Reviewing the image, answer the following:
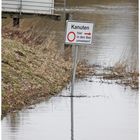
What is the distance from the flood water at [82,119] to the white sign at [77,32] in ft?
3.65

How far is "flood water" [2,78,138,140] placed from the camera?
8414 mm

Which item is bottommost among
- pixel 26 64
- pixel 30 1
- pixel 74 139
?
pixel 74 139

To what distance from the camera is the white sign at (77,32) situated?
Answer: 35.7 ft

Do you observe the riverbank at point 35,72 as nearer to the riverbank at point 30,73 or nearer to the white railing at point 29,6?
the riverbank at point 30,73

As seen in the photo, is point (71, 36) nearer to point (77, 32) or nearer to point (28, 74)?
point (77, 32)

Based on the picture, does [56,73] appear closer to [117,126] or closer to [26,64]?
[26,64]

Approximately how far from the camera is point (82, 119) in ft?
31.0

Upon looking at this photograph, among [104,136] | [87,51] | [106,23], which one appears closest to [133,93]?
[104,136]

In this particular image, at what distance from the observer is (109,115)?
9.92 meters

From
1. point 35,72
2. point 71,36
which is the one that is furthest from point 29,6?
point 71,36

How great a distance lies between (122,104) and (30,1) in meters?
12.4

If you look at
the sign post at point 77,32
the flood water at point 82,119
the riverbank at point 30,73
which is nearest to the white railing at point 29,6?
the riverbank at point 30,73

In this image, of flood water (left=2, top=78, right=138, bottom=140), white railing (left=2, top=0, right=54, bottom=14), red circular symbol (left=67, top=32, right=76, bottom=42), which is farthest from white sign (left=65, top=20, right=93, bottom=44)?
white railing (left=2, top=0, right=54, bottom=14)

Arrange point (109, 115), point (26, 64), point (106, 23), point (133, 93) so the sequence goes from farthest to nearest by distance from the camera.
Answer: point (106, 23) < point (26, 64) < point (133, 93) < point (109, 115)
